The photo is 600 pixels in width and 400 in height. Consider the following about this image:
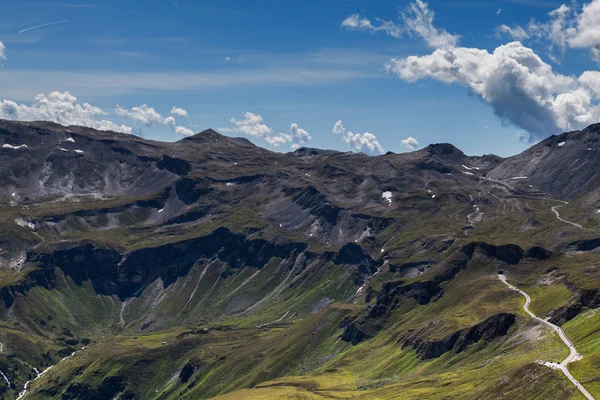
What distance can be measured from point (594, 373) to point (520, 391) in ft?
63.3

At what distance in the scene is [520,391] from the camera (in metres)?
196

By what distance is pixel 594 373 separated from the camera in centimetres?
18738

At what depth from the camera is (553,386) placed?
622 ft

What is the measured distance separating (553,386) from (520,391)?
31.4 ft

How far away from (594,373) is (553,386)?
10415 millimetres
